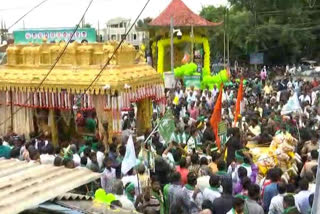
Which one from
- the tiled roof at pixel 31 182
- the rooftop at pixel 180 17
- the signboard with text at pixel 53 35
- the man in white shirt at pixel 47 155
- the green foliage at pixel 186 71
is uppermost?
the rooftop at pixel 180 17

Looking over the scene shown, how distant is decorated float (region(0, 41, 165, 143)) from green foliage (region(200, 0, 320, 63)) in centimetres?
2303

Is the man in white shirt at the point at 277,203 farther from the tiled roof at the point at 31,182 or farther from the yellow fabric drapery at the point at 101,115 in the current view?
the yellow fabric drapery at the point at 101,115

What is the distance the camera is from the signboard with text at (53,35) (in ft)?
42.8

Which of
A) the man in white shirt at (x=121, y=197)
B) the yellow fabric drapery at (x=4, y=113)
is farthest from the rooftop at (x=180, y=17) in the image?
the man in white shirt at (x=121, y=197)

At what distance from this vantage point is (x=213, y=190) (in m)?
6.46

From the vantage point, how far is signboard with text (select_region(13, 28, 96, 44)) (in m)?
13.0

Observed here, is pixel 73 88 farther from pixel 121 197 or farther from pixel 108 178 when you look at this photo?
pixel 121 197

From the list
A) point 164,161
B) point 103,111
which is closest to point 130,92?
point 103,111

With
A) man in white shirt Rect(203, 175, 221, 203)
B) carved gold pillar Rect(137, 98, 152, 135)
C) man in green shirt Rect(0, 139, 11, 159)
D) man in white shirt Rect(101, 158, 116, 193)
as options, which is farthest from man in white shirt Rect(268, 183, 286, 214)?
carved gold pillar Rect(137, 98, 152, 135)

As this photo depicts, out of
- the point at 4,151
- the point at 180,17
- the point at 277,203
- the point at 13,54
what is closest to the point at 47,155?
the point at 4,151

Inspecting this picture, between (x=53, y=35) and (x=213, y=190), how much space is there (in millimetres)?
8473

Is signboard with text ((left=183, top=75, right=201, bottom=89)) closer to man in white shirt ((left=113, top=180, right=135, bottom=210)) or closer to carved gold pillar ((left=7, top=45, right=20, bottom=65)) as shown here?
carved gold pillar ((left=7, top=45, right=20, bottom=65))

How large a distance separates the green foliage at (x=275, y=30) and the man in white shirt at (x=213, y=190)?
29.2 metres

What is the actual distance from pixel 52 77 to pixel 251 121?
15.8ft
